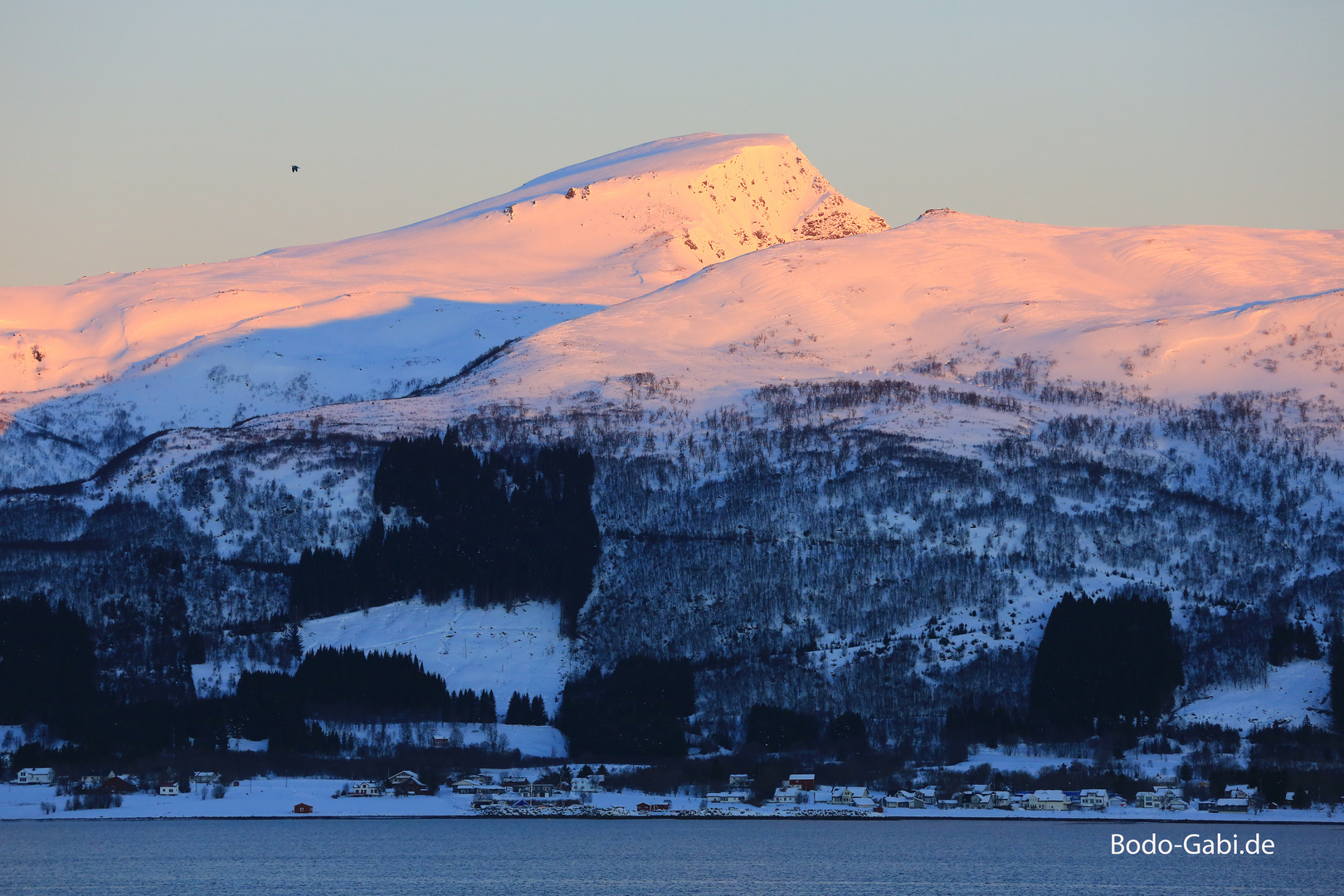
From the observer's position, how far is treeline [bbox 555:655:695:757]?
191 m

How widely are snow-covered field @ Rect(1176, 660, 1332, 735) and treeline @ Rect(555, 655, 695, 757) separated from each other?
47.5m

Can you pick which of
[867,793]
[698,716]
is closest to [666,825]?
[867,793]

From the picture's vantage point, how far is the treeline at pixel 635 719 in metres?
191

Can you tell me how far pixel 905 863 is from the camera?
135500 mm

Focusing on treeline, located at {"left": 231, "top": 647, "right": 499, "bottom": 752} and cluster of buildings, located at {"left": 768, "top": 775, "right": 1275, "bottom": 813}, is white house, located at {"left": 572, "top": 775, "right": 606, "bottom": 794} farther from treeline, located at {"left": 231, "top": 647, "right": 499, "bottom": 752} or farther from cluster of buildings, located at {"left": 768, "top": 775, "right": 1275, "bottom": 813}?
treeline, located at {"left": 231, "top": 647, "right": 499, "bottom": 752}

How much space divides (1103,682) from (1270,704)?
16137 mm

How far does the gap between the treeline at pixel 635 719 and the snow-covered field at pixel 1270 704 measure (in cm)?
4746

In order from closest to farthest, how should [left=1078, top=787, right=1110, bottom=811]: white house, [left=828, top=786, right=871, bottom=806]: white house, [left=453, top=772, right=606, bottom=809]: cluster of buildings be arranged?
[left=1078, top=787, right=1110, bottom=811]: white house, [left=828, top=786, right=871, bottom=806]: white house, [left=453, top=772, right=606, bottom=809]: cluster of buildings

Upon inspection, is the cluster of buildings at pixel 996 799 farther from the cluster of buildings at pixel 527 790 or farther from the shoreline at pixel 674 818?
the cluster of buildings at pixel 527 790

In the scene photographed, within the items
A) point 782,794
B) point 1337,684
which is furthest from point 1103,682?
point 782,794

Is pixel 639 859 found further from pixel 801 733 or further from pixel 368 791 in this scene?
pixel 801 733

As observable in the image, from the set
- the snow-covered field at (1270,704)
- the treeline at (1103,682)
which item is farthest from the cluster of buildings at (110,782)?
the snow-covered field at (1270,704)

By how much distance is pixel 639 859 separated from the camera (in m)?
138

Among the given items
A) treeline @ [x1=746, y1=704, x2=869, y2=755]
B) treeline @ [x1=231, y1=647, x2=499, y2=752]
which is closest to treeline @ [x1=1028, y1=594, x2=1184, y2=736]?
treeline @ [x1=746, y1=704, x2=869, y2=755]
